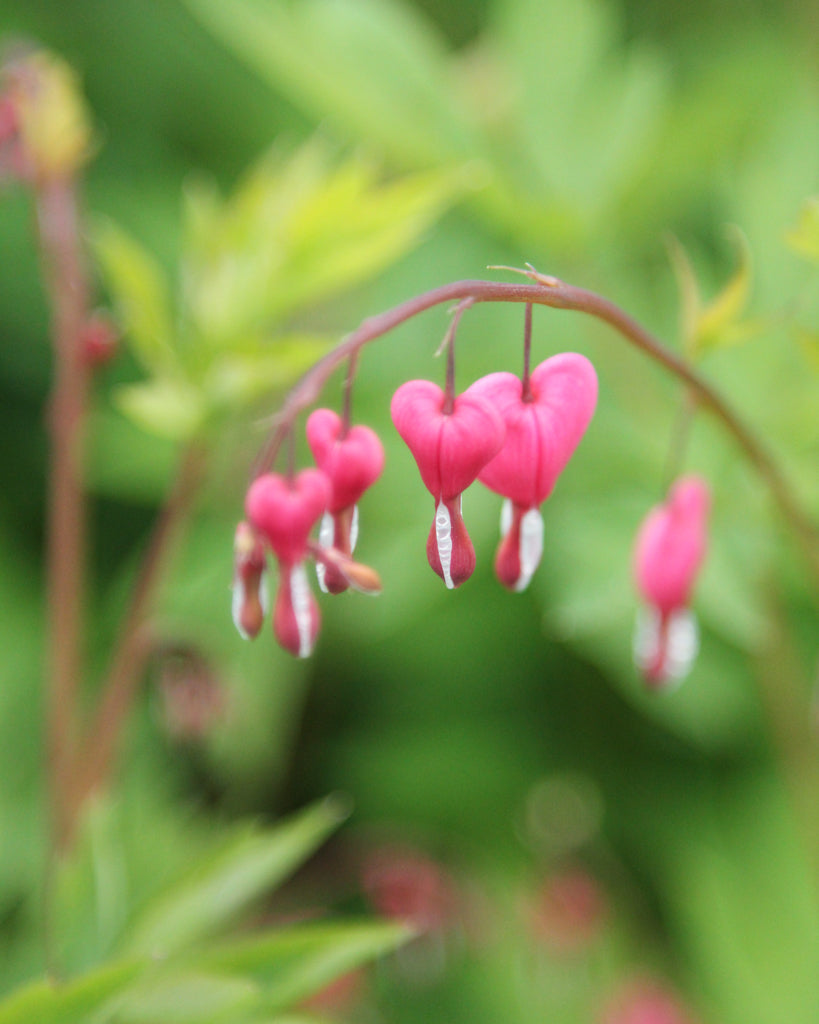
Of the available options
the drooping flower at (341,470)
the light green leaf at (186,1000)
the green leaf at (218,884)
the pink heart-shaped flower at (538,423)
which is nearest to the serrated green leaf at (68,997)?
the light green leaf at (186,1000)

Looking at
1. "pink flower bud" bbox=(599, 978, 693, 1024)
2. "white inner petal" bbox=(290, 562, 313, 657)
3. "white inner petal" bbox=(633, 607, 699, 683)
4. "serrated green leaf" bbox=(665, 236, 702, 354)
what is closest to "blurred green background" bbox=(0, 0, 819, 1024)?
"pink flower bud" bbox=(599, 978, 693, 1024)

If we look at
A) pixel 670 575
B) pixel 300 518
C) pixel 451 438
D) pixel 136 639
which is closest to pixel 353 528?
pixel 300 518

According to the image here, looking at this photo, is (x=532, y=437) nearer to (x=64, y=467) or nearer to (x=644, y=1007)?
(x=64, y=467)

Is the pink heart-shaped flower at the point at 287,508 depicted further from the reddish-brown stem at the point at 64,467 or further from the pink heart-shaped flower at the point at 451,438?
the reddish-brown stem at the point at 64,467

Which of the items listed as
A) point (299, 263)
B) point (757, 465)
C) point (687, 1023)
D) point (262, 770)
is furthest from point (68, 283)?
point (687, 1023)

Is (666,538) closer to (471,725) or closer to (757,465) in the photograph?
(757,465)
